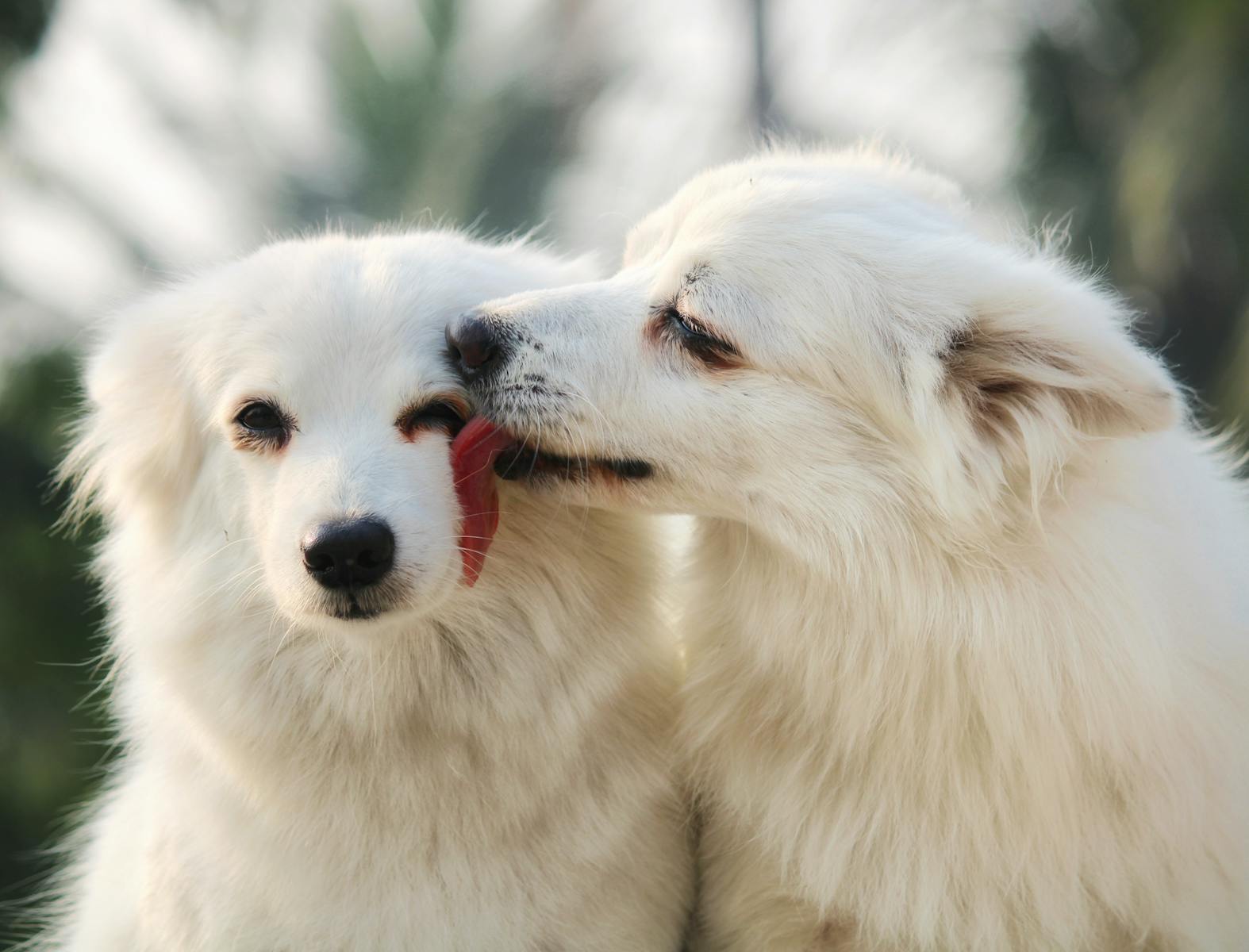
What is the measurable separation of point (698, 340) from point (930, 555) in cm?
75

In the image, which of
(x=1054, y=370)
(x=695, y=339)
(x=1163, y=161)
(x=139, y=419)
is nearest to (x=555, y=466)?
(x=695, y=339)

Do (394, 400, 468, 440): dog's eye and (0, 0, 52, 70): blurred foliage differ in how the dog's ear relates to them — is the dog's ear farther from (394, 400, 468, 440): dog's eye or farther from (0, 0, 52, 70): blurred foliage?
(0, 0, 52, 70): blurred foliage

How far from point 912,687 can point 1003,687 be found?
0.21 metres

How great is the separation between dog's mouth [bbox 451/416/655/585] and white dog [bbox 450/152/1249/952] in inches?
0.7

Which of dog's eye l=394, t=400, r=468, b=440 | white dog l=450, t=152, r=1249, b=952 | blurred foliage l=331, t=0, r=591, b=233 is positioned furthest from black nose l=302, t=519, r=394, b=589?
blurred foliage l=331, t=0, r=591, b=233

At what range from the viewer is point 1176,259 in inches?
393

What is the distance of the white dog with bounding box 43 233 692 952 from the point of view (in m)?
2.57

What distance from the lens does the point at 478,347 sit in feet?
8.42

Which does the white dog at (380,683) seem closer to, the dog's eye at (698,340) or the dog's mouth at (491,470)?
the dog's mouth at (491,470)

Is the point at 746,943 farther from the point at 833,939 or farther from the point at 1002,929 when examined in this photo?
the point at 1002,929

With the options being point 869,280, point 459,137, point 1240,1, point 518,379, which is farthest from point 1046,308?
point 1240,1

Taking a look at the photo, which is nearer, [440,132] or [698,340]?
[698,340]

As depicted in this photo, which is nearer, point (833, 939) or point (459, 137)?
point (833, 939)

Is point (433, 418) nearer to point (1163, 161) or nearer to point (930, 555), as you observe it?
point (930, 555)
